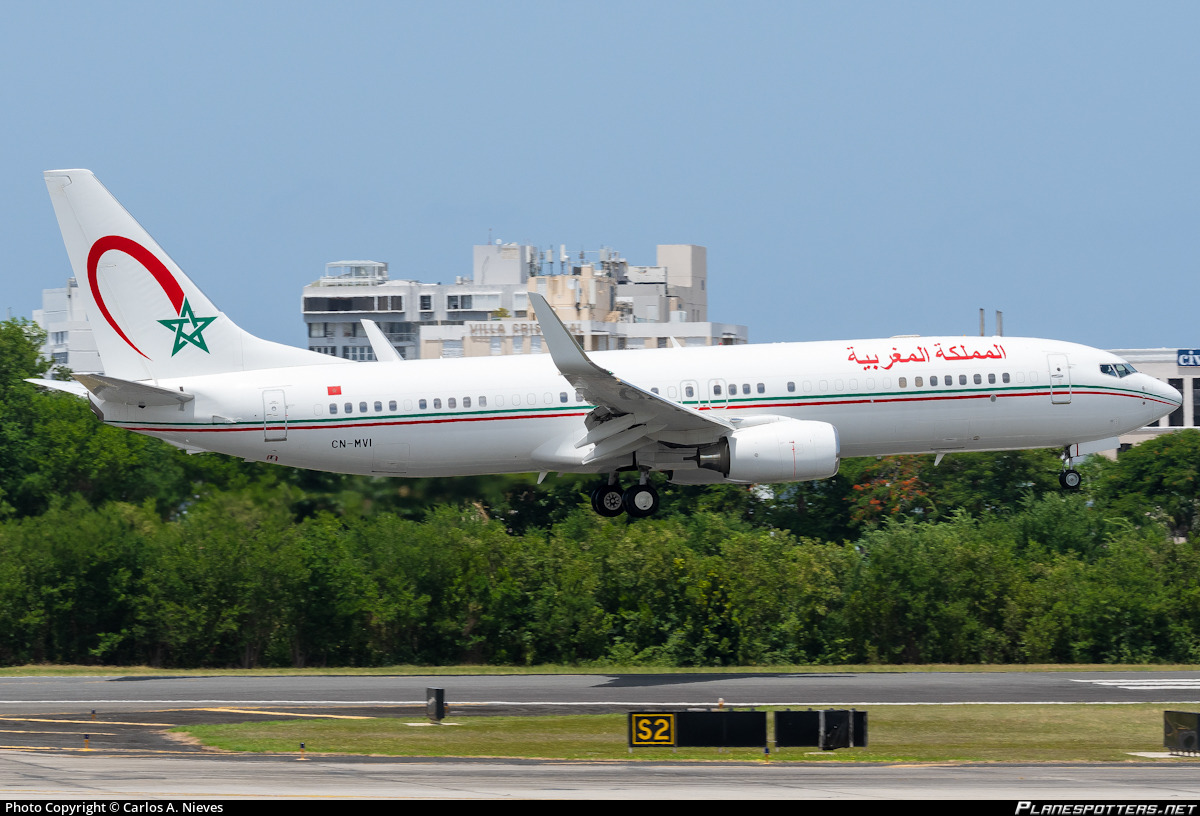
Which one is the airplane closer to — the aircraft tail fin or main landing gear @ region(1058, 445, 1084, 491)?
the aircraft tail fin

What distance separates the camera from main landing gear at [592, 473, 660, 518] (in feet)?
149

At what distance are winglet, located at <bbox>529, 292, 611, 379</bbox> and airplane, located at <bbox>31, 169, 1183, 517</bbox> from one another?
8.06 ft

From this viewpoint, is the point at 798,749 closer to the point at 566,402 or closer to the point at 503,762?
the point at 503,762

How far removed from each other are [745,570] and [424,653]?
14375 mm

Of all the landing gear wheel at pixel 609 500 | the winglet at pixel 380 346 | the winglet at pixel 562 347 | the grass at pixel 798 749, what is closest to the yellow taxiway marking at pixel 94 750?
the grass at pixel 798 749

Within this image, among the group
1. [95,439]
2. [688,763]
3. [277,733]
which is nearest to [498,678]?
[277,733]

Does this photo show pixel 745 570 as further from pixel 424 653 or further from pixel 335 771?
pixel 335 771

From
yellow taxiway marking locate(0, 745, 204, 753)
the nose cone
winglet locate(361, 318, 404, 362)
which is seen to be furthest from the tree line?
yellow taxiway marking locate(0, 745, 204, 753)

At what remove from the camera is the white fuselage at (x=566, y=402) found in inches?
1752

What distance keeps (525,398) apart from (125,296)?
12133 millimetres

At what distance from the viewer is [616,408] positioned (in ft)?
143

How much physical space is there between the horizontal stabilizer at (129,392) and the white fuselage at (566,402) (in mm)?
308

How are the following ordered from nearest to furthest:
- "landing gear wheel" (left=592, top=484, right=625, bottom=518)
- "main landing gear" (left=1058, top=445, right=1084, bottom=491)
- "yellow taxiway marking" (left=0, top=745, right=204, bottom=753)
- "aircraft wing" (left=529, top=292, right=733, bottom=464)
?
1. "yellow taxiway marking" (left=0, top=745, right=204, bottom=753)
2. "aircraft wing" (left=529, top=292, right=733, bottom=464)
3. "landing gear wheel" (left=592, top=484, right=625, bottom=518)
4. "main landing gear" (left=1058, top=445, right=1084, bottom=491)
